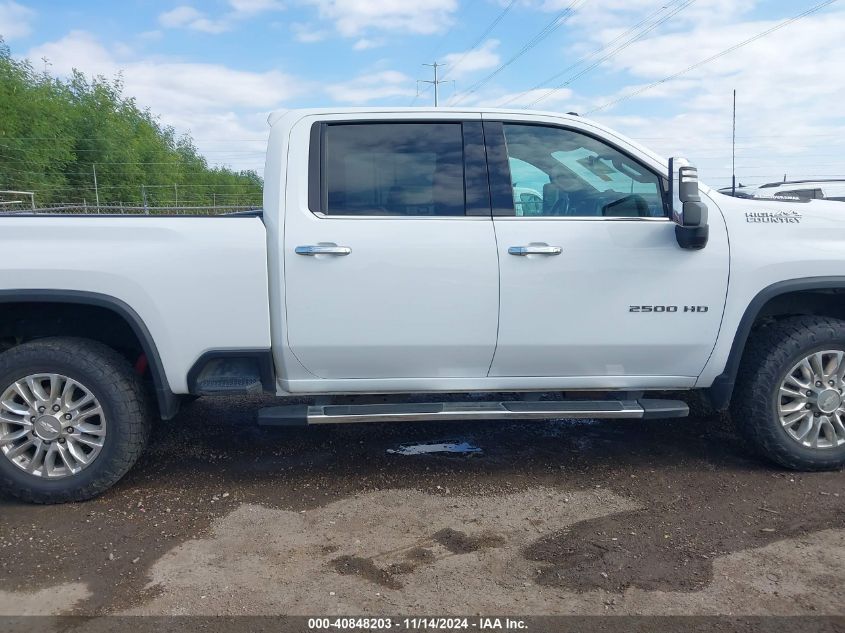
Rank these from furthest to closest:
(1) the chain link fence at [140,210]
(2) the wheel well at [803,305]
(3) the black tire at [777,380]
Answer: (1) the chain link fence at [140,210] < (2) the wheel well at [803,305] < (3) the black tire at [777,380]

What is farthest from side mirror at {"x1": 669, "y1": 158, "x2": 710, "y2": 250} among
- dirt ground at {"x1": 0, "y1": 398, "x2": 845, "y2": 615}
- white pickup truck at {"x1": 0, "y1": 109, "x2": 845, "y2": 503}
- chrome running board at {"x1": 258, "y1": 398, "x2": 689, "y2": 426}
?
dirt ground at {"x1": 0, "y1": 398, "x2": 845, "y2": 615}

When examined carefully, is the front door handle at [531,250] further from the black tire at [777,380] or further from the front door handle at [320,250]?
the black tire at [777,380]

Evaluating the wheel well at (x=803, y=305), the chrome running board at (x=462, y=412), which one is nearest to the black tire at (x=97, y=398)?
the chrome running board at (x=462, y=412)

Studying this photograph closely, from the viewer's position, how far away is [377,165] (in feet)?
12.1

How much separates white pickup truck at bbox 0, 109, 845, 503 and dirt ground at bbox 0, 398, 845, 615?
431mm

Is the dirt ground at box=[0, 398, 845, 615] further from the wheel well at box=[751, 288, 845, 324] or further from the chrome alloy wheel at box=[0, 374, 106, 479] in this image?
the wheel well at box=[751, 288, 845, 324]

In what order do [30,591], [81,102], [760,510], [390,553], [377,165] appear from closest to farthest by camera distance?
[30,591] < [390,553] < [760,510] < [377,165] < [81,102]

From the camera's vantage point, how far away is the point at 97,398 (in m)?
3.52

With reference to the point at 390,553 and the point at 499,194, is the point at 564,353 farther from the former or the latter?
the point at 390,553

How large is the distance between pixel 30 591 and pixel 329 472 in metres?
1.66

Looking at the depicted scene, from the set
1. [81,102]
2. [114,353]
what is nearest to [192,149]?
[81,102]

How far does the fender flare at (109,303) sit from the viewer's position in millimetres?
3358

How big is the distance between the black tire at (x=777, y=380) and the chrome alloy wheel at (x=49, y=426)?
11.7 ft

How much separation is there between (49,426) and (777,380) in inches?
156
